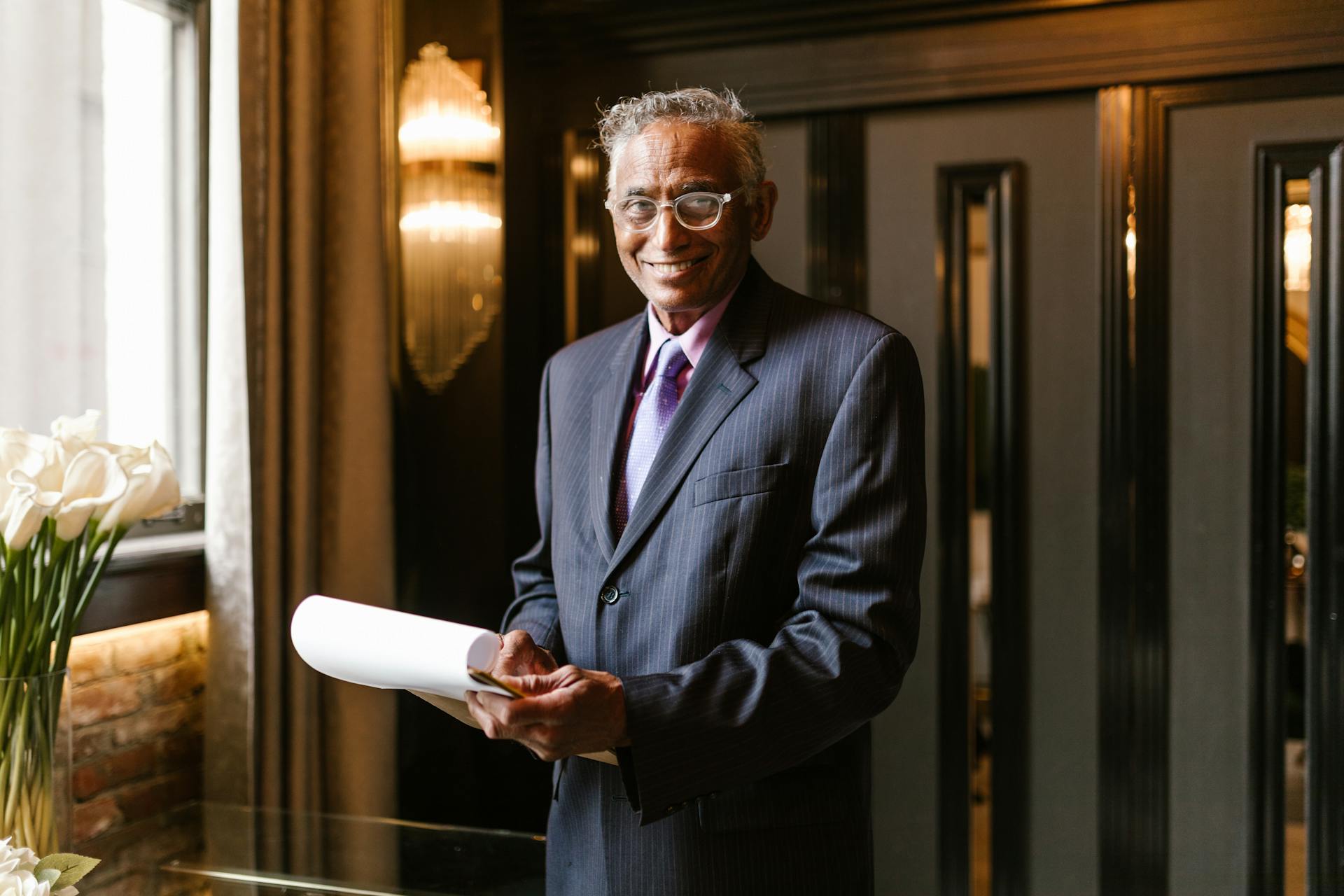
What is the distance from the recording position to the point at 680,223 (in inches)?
48.6

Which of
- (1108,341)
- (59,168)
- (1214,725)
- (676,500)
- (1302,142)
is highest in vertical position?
(1302,142)

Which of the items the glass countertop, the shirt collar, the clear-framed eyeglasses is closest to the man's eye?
the clear-framed eyeglasses

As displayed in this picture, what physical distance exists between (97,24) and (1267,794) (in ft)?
8.73

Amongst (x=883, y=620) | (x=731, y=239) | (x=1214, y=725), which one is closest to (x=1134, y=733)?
(x=1214, y=725)

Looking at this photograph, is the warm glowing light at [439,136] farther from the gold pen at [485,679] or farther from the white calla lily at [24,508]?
the gold pen at [485,679]

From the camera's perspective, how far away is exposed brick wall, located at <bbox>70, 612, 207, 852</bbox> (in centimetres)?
A: 169

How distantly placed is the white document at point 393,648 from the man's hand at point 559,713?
0.02m

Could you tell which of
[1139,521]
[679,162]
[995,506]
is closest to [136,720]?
[679,162]

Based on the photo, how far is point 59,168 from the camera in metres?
1.72

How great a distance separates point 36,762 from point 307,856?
1.38 ft

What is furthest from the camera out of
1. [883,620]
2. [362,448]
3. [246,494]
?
[362,448]

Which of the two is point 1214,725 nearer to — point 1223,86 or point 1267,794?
point 1267,794

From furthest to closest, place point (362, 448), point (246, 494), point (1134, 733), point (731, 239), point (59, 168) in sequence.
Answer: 1. point (1134, 733)
2. point (362, 448)
3. point (246, 494)
4. point (59, 168)
5. point (731, 239)

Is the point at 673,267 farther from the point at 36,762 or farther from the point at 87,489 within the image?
the point at 36,762
